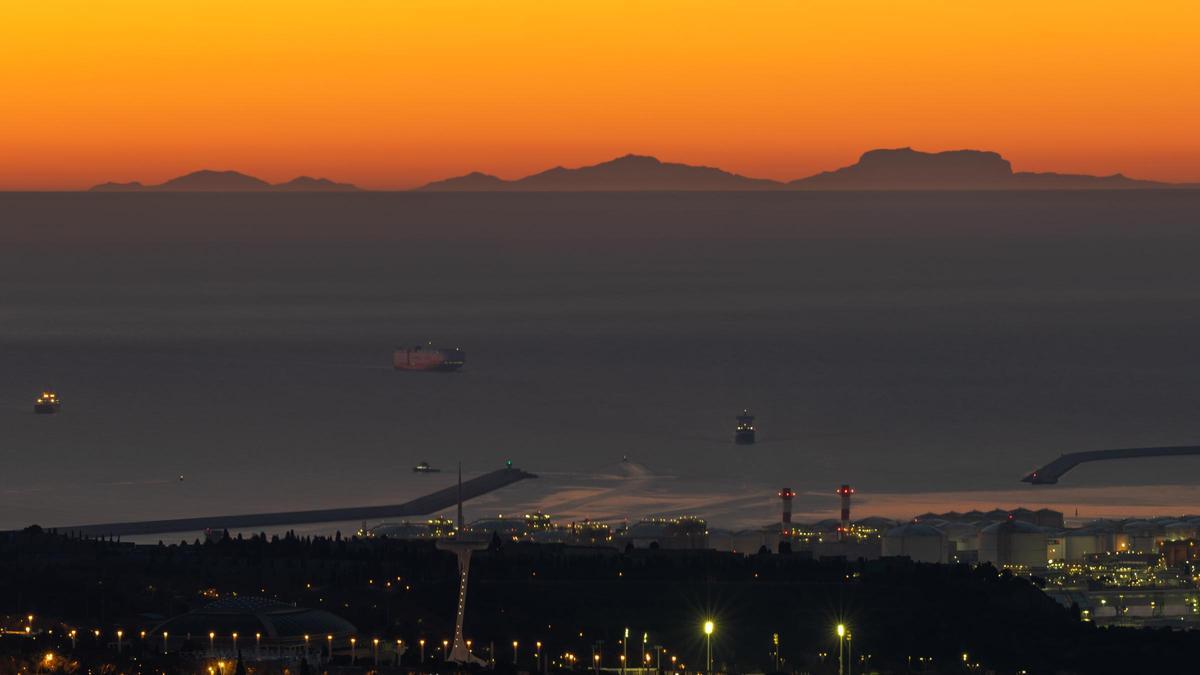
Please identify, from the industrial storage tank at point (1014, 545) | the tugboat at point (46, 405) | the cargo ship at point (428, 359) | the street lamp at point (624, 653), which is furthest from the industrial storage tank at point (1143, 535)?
the cargo ship at point (428, 359)

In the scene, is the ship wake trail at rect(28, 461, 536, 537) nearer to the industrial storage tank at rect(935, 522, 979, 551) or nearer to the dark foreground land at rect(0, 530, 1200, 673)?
the industrial storage tank at rect(935, 522, 979, 551)

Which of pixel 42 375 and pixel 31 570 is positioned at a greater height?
pixel 42 375

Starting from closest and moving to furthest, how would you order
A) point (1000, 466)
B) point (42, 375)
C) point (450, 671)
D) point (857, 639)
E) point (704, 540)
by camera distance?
point (450, 671) → point (857, 639) → point (704, 540) → point (1000, 466) → point (42, 375)

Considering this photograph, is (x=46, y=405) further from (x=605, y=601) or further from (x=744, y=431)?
(x=605, y=601)

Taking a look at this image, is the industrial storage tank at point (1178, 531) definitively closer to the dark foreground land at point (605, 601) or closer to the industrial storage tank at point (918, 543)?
the industrial storage tank at point (918, 543)

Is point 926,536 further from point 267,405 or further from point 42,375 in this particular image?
point 42,375

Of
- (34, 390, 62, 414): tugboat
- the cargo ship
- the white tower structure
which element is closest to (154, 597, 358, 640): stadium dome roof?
the white tower structure

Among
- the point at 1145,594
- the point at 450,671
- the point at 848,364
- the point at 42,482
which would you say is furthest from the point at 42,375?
the point at 450,671
